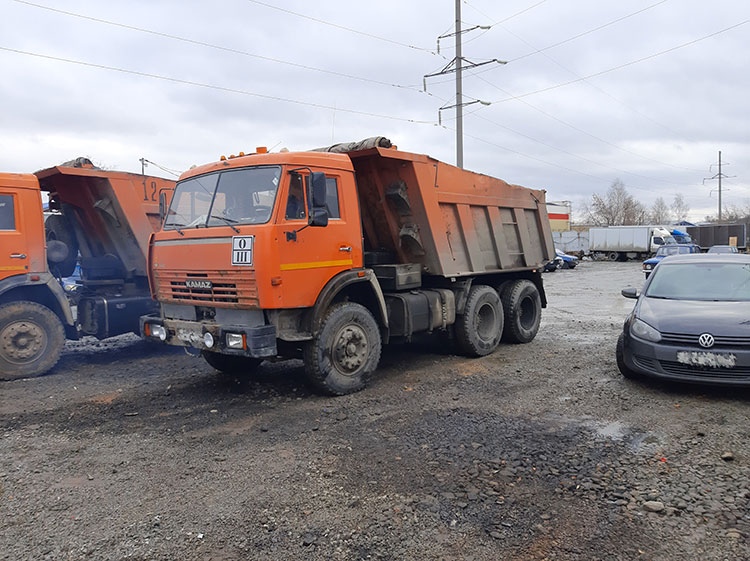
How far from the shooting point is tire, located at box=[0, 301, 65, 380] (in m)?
7.66

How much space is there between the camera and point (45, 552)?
3.39m

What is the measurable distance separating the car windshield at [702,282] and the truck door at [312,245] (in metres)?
3.89

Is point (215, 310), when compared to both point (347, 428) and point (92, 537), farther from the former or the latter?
point (92, 537)

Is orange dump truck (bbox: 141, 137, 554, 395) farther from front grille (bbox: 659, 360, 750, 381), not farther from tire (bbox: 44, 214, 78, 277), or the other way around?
tire (bbox: 44, 214, 78, 277)

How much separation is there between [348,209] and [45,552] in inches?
179

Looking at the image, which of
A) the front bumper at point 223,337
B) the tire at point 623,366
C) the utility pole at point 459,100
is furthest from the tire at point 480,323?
the utility pole at point 459,100

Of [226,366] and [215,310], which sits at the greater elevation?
[215,310]

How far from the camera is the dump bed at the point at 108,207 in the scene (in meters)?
9.00

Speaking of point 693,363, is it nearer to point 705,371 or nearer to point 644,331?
point 705,371

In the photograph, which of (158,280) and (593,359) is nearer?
(158,280)

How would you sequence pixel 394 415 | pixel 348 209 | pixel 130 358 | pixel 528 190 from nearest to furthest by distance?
pixel 394 415 < pixel 348 209 < pixel 130 358 < pixel 528 190

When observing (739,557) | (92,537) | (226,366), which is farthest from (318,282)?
(739,557)

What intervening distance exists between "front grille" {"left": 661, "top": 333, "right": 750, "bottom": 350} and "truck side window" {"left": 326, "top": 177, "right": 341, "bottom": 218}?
3.87 meters

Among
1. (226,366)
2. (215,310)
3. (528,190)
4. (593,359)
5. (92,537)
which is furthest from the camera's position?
(528,190)
